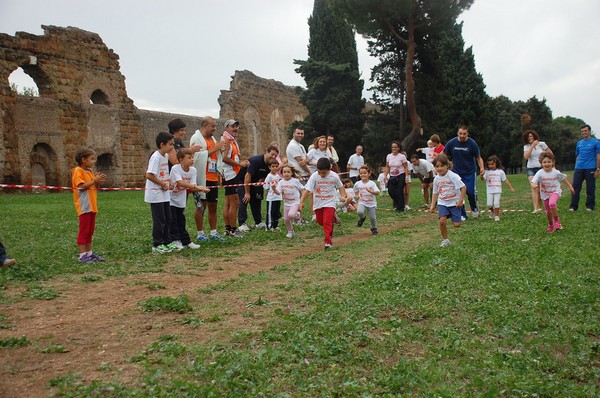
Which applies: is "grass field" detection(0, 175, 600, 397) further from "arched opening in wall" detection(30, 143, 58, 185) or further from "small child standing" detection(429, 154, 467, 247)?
"arched opening in wall" detection(30, 143, 58, 185)

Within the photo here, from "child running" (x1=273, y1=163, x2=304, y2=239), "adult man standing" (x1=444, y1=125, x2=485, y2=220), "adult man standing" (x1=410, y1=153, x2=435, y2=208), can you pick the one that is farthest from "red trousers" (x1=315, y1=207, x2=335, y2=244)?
"adult man standing" (x1=410, y1=153, x2=435, y2=208)

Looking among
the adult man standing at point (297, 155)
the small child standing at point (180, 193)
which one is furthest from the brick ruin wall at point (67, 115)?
the small child standing at point (180, 193)

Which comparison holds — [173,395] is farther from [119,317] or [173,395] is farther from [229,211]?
[229,211]

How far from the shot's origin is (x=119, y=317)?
4.70 meters

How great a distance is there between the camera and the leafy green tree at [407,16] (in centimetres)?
2753

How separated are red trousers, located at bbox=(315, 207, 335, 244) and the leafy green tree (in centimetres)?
2044

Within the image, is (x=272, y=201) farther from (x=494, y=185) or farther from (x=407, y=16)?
(x=407, y=16)

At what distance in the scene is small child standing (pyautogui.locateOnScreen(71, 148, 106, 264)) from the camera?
7.50 m

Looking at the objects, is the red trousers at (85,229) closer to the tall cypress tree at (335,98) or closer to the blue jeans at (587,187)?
the blue jeans at (587,187)

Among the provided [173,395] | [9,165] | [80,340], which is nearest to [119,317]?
[80,340]

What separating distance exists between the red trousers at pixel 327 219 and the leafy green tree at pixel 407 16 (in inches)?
805

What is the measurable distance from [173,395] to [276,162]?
8591mm

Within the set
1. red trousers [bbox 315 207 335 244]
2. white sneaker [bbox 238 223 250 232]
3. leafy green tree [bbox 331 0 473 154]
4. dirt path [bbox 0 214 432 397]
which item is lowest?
dirt path [bbox 0 214 432 397]

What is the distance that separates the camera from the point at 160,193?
8180 mm
